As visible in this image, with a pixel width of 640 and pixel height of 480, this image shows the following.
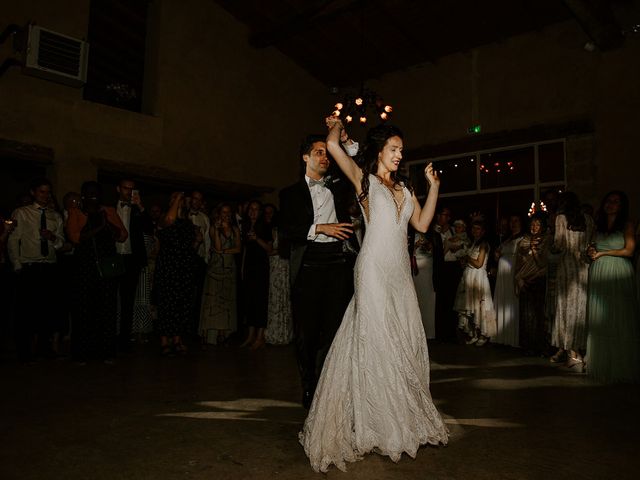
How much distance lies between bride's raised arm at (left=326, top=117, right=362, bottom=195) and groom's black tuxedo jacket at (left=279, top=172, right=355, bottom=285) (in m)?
0.40

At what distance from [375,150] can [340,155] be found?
0.82ft

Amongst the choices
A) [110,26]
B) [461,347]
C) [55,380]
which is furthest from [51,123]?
[461,347]

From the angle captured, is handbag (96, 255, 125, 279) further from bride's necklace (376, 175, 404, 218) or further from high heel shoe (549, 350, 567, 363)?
high heel shoe (549, 350, 567, 363)

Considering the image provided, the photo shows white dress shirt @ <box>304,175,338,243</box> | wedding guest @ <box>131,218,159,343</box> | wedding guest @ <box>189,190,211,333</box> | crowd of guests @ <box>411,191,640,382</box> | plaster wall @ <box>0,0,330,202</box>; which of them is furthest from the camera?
plaster wall @ <box>0,0,330,202</box>

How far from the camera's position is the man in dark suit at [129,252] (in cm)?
552

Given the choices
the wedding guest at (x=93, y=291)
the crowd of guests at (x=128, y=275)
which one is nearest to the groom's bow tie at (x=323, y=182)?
the crowd of guests at (x=128, y=275)

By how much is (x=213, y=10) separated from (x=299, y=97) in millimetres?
2537

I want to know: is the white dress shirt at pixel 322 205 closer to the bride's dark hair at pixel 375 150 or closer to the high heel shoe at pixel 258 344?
the bride's dark hair at pixel 375 150

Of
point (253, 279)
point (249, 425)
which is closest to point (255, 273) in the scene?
point (253, 279)

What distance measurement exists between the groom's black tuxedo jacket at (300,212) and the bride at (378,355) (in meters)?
0.44

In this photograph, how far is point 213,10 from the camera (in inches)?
404

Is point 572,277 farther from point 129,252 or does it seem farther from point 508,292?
point 129,252

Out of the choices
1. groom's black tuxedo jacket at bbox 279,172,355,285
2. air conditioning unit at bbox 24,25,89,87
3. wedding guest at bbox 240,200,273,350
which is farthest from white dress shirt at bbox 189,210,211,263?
groom's black tuxedo jacket at bbox 279,172,355,285

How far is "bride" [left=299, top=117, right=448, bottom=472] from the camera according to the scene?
231 cm
